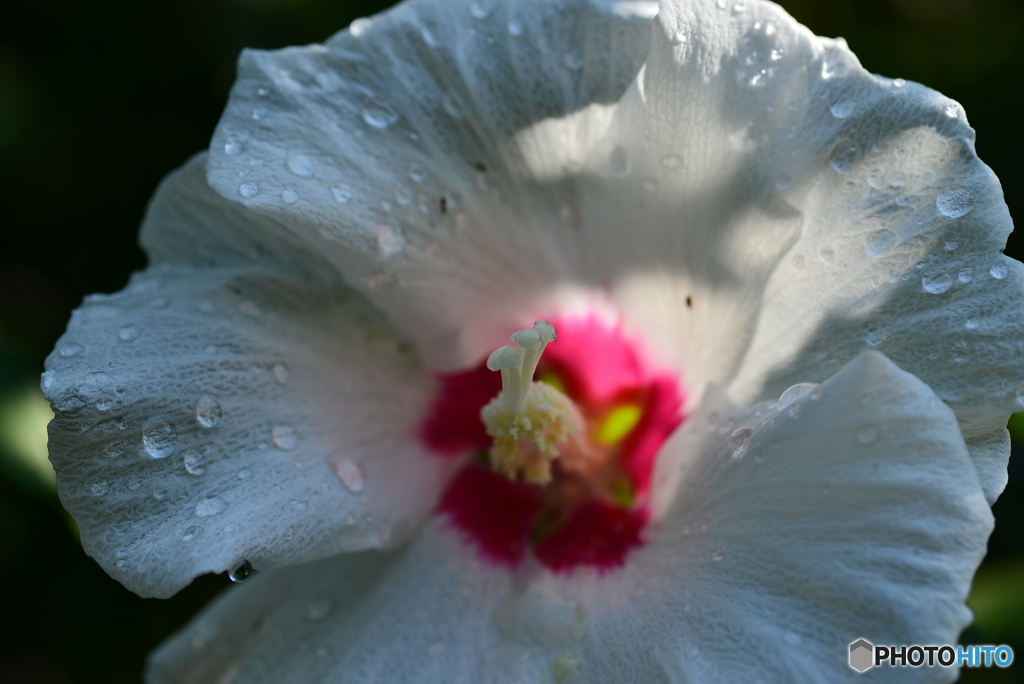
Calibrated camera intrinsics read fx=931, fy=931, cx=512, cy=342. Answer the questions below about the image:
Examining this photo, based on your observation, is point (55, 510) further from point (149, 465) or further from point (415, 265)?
point (415, 265)

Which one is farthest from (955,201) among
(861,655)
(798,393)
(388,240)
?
(388,240)

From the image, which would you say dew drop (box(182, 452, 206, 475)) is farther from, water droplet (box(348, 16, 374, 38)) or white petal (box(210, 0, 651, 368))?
water droplet (box(348, 16, 374, 38))

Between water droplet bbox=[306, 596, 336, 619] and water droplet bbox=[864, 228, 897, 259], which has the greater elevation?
water droplet bbox=[864, 228, 897, 259]

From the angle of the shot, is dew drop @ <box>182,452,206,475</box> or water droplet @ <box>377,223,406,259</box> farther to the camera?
water droplet @ <box>377,223,406,259</box>

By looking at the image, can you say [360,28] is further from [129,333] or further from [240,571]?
[240,571]

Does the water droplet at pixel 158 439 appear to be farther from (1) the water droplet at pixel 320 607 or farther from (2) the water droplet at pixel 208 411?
(1) the water droplet at pixel 320 607

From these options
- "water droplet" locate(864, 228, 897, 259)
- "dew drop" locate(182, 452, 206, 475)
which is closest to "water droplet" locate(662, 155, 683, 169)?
"water droplet" locate(864, 228, 897, 259)
